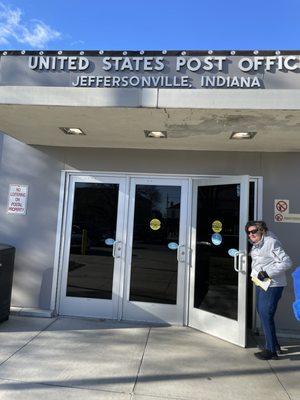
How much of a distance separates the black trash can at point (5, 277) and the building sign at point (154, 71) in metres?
2.42

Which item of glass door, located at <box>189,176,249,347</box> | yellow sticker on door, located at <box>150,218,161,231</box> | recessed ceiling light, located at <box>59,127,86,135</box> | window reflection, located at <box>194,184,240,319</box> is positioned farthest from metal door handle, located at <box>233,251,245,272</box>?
recessed ceiling light, located at <box>59,127,86,135</box>

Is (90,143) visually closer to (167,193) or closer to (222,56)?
(167,193)

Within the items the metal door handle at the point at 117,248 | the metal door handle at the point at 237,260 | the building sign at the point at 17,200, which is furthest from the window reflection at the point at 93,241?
the metal door handle at the point at 237,260

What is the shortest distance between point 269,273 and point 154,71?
2.96 metres

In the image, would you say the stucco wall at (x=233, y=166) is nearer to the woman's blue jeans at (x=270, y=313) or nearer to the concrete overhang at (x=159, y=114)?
the concrete overhang at (x=159, y=114)

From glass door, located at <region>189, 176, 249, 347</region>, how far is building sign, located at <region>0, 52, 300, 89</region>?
1.34 meters

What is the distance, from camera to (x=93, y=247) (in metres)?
6.42

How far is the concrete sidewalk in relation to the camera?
3.81 metres

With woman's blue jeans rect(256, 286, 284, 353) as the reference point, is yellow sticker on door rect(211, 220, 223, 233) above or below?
above

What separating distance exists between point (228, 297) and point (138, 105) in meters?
2.95

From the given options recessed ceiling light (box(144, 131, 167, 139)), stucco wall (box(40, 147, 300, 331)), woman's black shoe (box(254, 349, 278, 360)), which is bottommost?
woman's black shoe (box(254, 349, 278, 360))

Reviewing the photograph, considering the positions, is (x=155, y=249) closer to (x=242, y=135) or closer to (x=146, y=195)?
(x=146, y=195)

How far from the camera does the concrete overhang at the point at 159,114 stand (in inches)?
165

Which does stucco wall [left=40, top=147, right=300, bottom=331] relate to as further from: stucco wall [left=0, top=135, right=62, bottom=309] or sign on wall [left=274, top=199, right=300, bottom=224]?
stucco wall [left=0, top=135, right=62, bottom=309]
